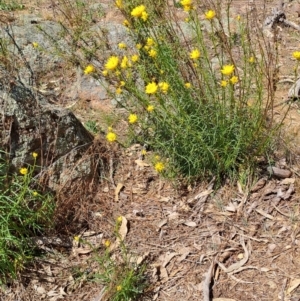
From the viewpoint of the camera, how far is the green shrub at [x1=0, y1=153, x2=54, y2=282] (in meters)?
3.00

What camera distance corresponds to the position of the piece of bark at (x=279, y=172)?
3434 mm

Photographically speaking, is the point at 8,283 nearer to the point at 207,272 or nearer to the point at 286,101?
the point at 207,272

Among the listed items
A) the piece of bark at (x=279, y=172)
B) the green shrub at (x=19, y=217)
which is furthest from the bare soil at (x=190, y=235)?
the green shrub at (x=19, y=217)

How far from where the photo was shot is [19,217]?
3121 millimetres

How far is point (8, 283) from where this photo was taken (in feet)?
10.1

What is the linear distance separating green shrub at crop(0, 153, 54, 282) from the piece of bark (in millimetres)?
1566

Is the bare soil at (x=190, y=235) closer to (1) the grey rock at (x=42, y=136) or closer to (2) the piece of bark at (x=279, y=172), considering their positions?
(2) the piece of bark at (x=279, y=172)

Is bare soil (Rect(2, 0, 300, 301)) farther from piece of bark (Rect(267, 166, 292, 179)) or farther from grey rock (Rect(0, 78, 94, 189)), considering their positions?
grey rock (Rect(0, 78, 94, 189))

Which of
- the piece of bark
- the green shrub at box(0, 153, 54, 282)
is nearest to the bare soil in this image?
the piece of bark

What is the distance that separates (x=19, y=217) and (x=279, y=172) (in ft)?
5.98

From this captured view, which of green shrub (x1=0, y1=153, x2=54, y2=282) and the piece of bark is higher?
green shrub (x1=0, y1=153, x2=54, y2=282)

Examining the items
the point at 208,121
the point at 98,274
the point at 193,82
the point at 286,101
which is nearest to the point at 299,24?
the point at 286,101

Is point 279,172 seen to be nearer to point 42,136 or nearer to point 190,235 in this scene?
point 190,235

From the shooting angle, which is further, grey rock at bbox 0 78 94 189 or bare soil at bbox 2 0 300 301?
grey rock at bbox 0 78 94 189
